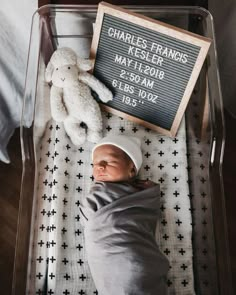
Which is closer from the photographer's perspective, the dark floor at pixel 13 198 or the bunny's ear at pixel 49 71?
Result: the bunny's ear at pixel 49 71

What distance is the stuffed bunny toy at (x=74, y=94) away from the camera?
958 millimetres

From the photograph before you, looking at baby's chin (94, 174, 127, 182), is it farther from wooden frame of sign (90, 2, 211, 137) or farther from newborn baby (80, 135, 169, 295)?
wooden frame of sign (90, 2, 211, 137)

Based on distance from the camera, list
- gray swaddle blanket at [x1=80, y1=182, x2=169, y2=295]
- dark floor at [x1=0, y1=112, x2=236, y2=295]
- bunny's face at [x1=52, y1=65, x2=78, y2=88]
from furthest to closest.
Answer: dark floor at [x1=0, y1=112, x2=236, y2=295] < bunny's face at [x1=52, y1=65, x2=78, y2=88] < gray swaddle blanket at [x1=80, y1=182, x2=169, y2=295]

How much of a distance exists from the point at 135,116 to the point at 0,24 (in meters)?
0.39

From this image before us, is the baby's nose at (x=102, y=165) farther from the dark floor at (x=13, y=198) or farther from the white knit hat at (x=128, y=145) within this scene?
the dark floor at (x=13, y=198)

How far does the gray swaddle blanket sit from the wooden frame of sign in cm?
19

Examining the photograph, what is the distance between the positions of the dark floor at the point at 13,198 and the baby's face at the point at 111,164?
0.48 m

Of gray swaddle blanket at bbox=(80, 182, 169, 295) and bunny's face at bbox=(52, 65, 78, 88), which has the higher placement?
bunny's face at bbox=(52, 65, 78, 88)

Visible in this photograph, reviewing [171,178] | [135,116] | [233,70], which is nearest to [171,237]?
[171,178]

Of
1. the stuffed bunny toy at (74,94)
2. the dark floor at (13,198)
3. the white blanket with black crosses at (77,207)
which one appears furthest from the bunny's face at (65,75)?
the dark floor at (13,198)

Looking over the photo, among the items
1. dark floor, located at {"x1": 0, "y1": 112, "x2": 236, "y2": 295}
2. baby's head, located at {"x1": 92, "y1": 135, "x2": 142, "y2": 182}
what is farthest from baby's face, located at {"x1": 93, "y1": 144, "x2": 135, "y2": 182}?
dark floor, located at {"x1": 0, "y1": 112, "x2": 236, "y2": 295}

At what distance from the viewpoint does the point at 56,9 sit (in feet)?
3.23

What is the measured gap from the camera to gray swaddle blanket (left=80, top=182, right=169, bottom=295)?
842 millimetres

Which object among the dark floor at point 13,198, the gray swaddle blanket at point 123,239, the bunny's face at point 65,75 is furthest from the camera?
the dark floor at point 13,198
